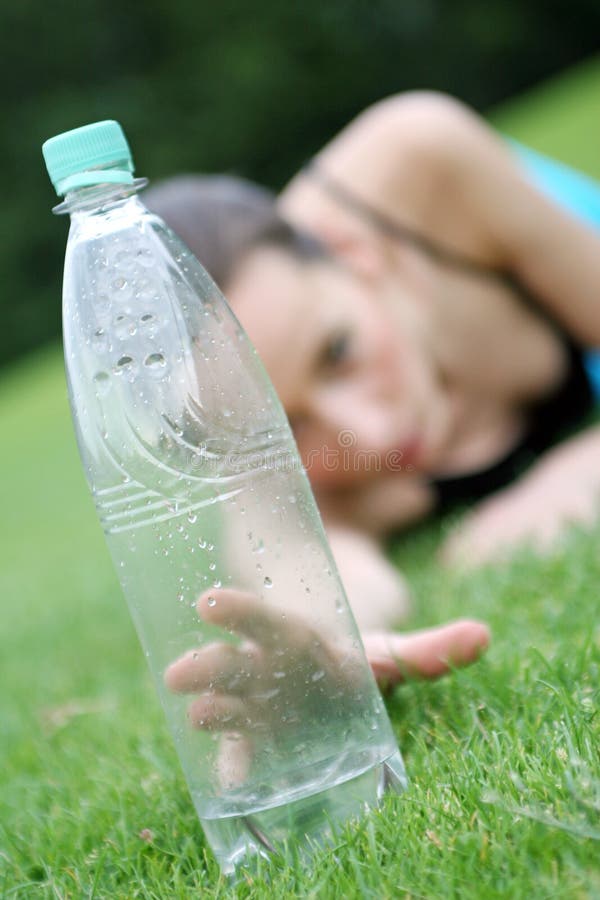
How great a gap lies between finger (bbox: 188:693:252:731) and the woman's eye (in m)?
1.42

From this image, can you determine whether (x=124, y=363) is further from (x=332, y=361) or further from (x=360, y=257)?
(x=360, y=257)

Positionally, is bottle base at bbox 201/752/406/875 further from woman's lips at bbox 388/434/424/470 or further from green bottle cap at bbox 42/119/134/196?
woman's lips at bbox 388/434/424/470

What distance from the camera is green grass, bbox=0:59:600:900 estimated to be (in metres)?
1.14

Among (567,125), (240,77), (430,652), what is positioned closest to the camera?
(430,652)

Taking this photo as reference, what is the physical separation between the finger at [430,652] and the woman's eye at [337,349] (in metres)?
1.13

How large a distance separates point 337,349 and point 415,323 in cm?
69

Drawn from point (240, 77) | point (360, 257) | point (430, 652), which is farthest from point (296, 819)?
point (240, 77)

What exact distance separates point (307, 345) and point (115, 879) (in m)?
1.50

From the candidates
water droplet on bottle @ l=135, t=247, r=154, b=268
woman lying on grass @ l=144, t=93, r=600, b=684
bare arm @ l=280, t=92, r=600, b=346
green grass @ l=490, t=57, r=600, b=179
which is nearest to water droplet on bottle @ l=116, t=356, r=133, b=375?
water droplet on bottle @ l=135, t=247, r=154, b=268

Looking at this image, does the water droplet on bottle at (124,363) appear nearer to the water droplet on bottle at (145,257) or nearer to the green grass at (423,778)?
the water droplet on bottle at (145,257)

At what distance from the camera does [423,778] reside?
137 centimetres

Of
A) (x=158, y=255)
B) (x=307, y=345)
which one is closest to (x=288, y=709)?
(x=158, y=255)

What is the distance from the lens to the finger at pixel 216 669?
1386 millimetres

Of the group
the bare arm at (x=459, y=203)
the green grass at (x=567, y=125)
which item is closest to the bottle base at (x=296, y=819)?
the bare arm at (x=459, y=203)
